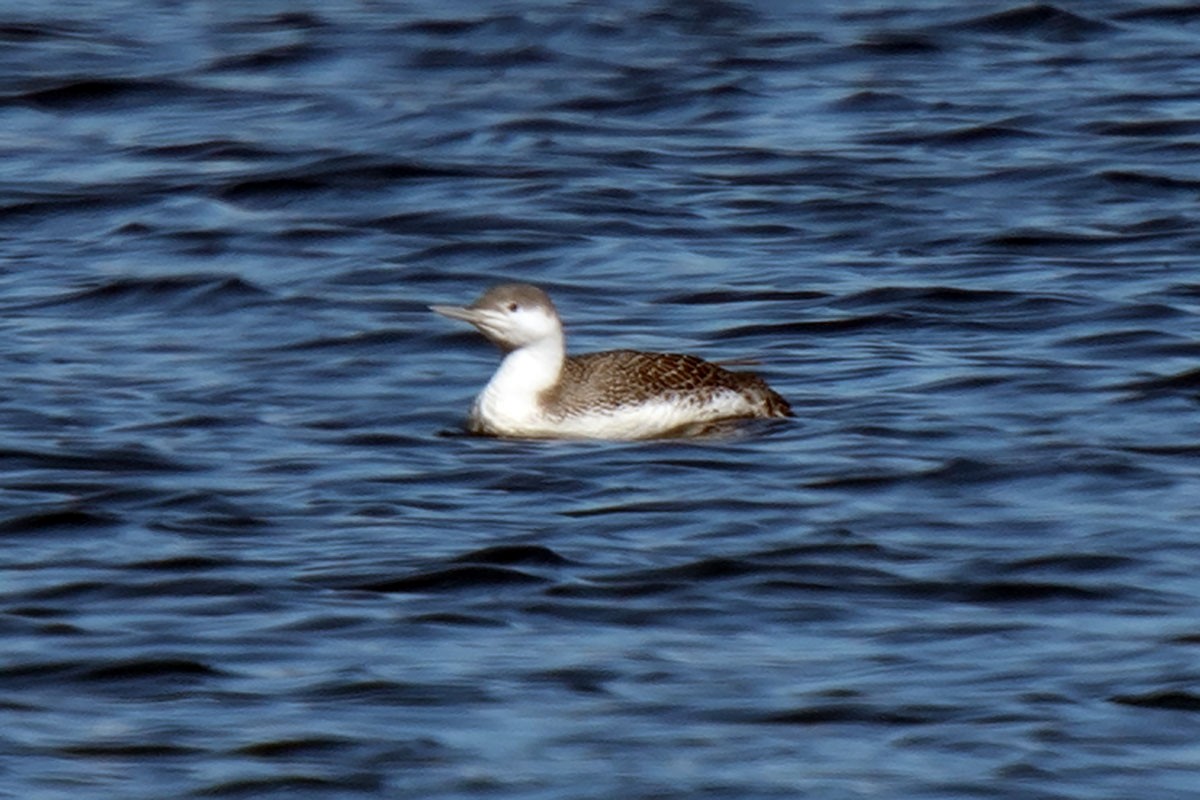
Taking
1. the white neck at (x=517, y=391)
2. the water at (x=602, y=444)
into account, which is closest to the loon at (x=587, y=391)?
the white neck at (x=517, y=391)

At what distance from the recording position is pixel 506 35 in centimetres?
2425

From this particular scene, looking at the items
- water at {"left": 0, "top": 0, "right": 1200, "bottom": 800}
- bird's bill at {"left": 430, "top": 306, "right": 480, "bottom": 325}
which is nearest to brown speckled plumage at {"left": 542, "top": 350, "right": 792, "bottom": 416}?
water at {"left": 0, "top": 0, "right": 1200, "bottom": 800}

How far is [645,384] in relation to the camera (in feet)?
45.3

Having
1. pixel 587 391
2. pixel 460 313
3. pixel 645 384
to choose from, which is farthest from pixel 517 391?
pixel 645 384

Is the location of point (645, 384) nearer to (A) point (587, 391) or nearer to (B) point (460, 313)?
(A) point (587, 391)

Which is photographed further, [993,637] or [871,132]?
[871,132]

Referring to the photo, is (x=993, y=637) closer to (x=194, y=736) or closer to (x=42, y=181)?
(x=194, y=736)

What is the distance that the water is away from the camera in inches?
383

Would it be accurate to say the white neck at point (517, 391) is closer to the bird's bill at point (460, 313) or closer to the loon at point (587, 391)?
the loon at point (587, 391)

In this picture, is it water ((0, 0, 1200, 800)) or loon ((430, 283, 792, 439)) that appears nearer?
water ((0, 0, 1200, 800))

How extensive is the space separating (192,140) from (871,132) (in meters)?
4.09

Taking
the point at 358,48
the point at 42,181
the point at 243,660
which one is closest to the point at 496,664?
the point at 243,660

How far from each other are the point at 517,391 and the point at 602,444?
395 millimetres

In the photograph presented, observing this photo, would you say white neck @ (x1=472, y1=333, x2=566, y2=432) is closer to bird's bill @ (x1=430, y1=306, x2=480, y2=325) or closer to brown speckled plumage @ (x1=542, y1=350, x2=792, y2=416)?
brown speckled plumage @ (x1=542, y1=350, x2=792, y2=416)
